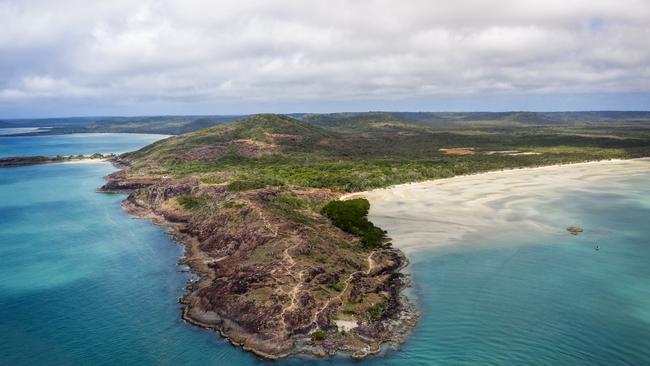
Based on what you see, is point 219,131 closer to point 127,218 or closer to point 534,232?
point 127,218

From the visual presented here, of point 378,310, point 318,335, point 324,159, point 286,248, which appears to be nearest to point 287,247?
point 286,248

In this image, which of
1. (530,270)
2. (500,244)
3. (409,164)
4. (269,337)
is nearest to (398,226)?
(500,244)

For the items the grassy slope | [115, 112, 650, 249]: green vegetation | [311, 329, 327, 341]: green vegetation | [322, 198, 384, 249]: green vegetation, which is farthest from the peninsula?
the grassy slope

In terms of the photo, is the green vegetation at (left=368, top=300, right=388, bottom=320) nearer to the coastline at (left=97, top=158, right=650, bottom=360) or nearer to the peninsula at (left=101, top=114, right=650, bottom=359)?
the peninsula at (left=101, top=114, right=650, bottom=359)

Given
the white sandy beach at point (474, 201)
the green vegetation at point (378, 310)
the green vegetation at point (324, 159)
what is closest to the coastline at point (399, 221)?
the white sandy beach at point (474, 201)

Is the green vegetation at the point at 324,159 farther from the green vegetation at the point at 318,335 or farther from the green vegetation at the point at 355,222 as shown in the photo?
the green vegetation at the point at 318,335

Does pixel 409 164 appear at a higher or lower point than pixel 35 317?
higher
